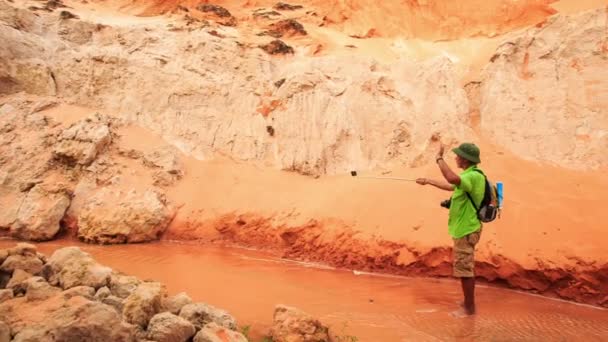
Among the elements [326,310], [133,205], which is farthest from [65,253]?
[133,205]

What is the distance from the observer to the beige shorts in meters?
4.00

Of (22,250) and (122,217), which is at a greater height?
(22,250)

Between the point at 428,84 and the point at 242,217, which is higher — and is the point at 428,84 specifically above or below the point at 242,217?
above

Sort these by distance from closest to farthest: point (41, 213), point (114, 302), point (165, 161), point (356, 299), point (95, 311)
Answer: point (95, 311) → point (114, 302) → point (356, 299) → point (41, 213) → point (165, 161)

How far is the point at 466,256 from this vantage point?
4004 millimetres

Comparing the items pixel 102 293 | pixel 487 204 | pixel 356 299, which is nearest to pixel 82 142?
pixel 102 293

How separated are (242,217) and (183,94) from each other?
3.26 metres

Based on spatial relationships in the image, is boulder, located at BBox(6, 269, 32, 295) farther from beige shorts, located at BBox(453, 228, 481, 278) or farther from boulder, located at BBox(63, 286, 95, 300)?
beige shorts, located at BBox(453, 228, 481, 278)

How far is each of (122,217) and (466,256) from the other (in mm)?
4735

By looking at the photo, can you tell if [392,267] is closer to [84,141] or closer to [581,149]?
[581,149]

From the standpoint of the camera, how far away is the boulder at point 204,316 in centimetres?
315

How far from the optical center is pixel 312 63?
31.0 feet

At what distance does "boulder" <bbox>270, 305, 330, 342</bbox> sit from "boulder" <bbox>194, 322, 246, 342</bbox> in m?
0.33

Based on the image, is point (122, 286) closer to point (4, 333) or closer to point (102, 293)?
point (102, 293)
